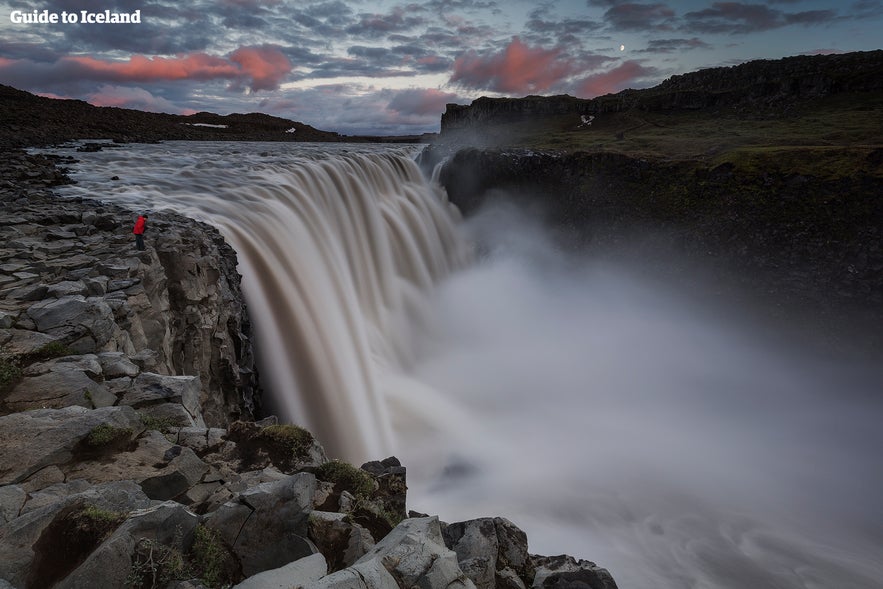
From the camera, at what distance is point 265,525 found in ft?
17.2

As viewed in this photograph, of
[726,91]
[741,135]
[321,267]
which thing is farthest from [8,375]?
[726,91]

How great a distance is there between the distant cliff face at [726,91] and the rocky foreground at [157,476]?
79071 mm

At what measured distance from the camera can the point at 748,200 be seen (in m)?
35.8

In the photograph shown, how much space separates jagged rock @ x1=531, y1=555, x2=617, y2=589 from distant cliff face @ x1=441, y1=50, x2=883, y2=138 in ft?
255

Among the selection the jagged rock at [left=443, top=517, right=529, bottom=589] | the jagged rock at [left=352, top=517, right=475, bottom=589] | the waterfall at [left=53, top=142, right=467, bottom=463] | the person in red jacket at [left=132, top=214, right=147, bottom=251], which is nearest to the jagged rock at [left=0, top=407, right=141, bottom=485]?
the jagged rock at [left=352, top=517, right=475, bottom=589]

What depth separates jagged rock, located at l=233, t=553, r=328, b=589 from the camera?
4652 millimetres

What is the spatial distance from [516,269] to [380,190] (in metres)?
16.0

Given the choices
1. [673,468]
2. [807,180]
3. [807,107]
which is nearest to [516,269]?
[807,180]

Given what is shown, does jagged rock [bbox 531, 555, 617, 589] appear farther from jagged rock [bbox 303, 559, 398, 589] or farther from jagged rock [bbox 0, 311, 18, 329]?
jagged rock [bbox 0, 311, 18, 329]

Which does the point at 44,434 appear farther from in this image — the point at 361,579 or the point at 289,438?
the point at 361,579

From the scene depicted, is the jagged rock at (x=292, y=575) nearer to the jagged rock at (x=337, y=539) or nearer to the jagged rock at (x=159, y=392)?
the jagged rock at (x=337, y=539)

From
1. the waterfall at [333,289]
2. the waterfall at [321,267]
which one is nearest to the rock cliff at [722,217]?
the waterfall at [321,267]

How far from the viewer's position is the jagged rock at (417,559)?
528 centimetres

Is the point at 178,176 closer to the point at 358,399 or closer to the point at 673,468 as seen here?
the point at 358,399
